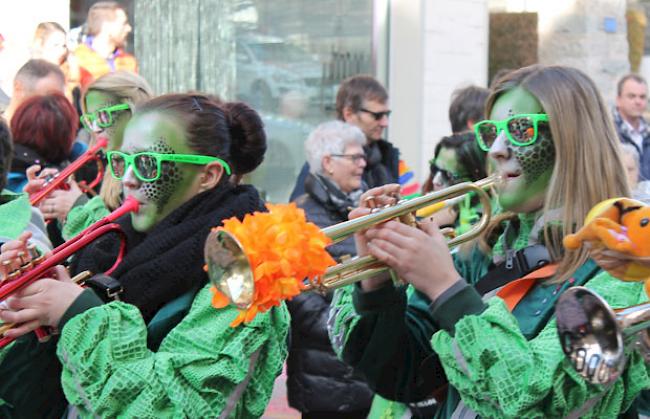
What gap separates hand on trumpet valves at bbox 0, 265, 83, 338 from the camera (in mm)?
3092

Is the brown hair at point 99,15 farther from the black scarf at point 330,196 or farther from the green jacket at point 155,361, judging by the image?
the green jacket at point 155,361

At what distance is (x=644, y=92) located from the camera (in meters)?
9.90

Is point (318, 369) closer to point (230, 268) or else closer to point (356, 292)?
point (356, 292)

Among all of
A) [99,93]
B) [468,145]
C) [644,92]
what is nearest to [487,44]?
[644,92]

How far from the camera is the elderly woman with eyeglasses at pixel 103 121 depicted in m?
5.32

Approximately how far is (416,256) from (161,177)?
0.87 metres

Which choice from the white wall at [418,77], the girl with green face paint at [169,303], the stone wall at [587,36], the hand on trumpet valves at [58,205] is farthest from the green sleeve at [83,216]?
the stone wall at [587,36]

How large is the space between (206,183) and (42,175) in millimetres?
2234

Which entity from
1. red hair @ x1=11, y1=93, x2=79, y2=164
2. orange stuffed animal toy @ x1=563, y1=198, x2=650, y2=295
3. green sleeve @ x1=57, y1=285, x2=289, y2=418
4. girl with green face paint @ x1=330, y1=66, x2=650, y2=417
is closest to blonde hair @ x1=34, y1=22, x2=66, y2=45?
red hair @ x1=11, y1=93, x2=79, y2=164

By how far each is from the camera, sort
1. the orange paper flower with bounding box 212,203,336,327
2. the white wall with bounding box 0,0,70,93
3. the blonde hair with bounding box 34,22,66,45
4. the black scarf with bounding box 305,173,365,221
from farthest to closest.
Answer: the blonde hair with bounding box 34,22,66,45 < the white wall with bounding box 0,0,70,93 < the black scarf with bounding box 305,173,365,221 < the orange paper flower with bounding box 212,203,336,327

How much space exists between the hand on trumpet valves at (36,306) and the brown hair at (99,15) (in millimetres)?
6553

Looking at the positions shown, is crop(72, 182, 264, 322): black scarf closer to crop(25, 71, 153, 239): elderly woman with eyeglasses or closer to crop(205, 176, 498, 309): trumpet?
crop(205, 176, 498, 309): trumpet

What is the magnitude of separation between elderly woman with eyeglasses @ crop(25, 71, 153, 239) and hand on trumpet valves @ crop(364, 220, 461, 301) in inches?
98.4

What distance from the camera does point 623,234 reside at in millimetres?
2488
